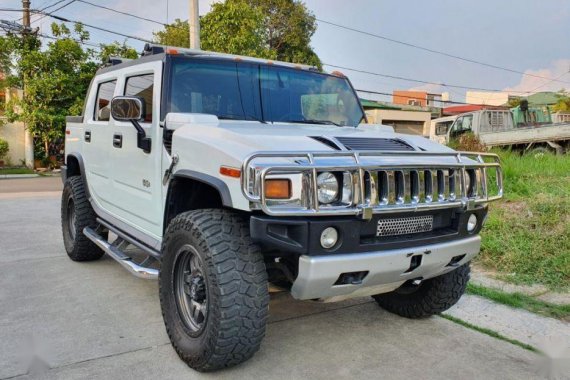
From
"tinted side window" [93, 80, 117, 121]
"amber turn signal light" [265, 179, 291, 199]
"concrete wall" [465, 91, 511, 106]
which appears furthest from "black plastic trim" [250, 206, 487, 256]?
"concrete wall" [465, 91, 511, 106]

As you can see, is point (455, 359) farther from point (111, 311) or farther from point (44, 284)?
point (44, 284)

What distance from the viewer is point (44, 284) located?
4746 millimetres

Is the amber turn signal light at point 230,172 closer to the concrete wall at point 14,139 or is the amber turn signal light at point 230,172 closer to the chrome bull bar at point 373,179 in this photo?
the chrome bull bar at point 373,179

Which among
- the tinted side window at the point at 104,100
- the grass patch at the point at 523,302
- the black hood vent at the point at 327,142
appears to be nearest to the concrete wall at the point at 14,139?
the tinted side window at the point at 104,100

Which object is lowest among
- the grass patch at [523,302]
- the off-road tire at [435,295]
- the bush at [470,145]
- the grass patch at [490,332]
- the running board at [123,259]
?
the grass patch at [490,332]

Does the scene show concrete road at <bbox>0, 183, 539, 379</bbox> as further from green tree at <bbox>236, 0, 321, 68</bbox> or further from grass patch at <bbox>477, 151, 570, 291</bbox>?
green tree at <bbox>236, 0, 321, 68</bbox>

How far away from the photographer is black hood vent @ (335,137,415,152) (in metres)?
3.12

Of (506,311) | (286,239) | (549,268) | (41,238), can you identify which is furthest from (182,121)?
(41,238)

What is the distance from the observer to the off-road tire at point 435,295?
3.73 metres

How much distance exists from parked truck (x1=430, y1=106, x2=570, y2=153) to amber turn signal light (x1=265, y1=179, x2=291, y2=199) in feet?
35.9

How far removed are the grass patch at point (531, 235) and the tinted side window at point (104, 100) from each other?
4178 mm

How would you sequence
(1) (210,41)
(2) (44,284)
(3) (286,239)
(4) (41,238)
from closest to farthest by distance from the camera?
1. (3) (286,239)
2. (2) (44,284)
3. (4) (41,238)
4. (1) (210,41)

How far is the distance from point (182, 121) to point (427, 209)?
170cm

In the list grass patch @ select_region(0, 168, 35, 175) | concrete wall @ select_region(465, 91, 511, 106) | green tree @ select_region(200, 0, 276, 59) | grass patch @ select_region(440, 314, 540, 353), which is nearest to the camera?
grass patch @ select_region(440, 314, 540, 353)
